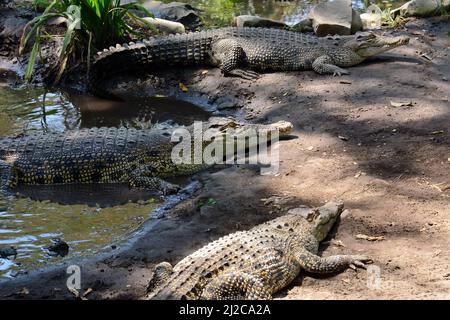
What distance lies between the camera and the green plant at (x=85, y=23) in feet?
30.8

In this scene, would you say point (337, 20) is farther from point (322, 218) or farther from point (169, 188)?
point (322, 218)

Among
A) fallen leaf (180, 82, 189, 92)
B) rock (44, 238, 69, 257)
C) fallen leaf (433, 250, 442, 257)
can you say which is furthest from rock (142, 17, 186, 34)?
fallen leaf (433, 250, 442, 257)

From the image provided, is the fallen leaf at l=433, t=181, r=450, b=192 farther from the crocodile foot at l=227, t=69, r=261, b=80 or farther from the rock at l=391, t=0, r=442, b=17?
the rock at l=391, t=0, r=442, b=17

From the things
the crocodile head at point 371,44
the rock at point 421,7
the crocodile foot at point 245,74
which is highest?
the rock at point 421,7

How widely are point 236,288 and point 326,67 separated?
5.52 metres

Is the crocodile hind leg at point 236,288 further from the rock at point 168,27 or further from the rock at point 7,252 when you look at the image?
the rock at point 168,27

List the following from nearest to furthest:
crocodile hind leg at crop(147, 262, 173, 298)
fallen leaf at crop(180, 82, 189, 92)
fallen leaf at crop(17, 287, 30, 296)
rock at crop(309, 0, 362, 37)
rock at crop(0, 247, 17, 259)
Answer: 1. crocodile hind leg at crop(147, 262, 173, 298)
2. fallen leaf at crop(17, 287, 30, 296)
3. rock at crop(0, 247, 17, 259)
4. fallen leaf at crop(180, 82, 189, 92)
5. rock at crop(309, 0, 362, 37)

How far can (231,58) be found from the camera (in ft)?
31.0

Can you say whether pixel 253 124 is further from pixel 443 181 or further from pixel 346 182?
pixel 443 181

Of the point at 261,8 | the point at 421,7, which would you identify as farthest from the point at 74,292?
the point at 261,8

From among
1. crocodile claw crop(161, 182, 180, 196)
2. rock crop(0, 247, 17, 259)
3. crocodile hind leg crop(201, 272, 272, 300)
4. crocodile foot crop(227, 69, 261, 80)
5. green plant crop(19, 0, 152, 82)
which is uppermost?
green plant crop(19, 0, 152, 82)

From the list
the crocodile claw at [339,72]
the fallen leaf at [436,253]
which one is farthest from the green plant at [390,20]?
the fallen leaf at [436,253]

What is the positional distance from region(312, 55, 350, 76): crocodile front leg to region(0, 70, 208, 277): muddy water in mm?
1792

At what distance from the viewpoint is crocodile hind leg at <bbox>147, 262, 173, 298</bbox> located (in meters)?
4.44
